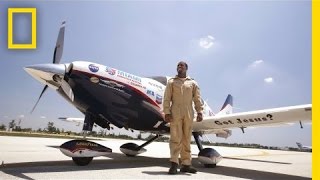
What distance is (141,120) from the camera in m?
8.74

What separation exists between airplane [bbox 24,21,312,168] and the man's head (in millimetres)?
1750

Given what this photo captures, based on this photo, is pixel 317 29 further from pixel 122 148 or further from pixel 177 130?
pixel 122 148

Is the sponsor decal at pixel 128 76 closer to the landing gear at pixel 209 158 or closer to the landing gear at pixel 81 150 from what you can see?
the landing gear at pixel 81 150

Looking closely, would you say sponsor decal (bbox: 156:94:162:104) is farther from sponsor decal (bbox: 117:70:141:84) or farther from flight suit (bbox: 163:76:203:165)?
flight suit (bbox: 163:76:203:165)

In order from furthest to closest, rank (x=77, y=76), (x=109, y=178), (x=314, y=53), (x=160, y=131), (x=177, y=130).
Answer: (x=160, y=131) → (x=77, y=76) → (x=177, y=130) → (x=109, y=178) → (x=314, y=53)

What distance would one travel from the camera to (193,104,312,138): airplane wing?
23.9 ft

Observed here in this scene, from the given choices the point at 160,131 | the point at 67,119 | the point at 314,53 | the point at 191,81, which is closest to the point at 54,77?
the point at 191,81

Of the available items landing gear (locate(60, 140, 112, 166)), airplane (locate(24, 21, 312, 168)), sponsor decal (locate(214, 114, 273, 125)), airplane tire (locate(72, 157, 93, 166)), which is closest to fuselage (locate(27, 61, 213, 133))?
airplane (locate(24, 21, 312, 168))

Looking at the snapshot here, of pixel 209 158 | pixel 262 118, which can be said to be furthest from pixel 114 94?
pixel 262 118

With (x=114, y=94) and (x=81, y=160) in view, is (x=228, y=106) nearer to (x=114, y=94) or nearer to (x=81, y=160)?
(x=114, y=94)

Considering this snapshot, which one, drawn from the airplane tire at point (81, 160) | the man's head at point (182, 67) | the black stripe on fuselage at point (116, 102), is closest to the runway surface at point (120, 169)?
the airplane tire at point (81, 160)

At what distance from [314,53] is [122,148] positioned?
8851 mm

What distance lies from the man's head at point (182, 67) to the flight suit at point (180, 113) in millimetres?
157

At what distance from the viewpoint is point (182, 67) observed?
685 cm
